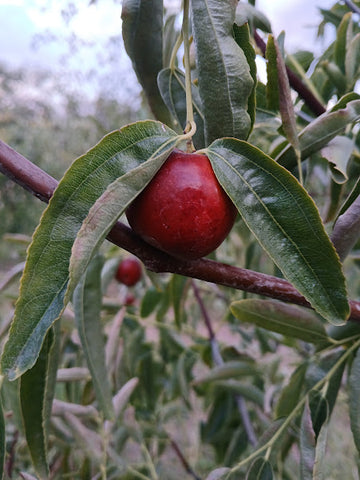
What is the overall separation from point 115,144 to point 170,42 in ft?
1.22

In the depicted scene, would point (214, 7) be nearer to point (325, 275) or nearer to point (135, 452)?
point (325, 275)

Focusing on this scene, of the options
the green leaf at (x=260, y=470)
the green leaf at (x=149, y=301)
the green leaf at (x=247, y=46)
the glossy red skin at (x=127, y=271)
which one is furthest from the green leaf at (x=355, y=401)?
the glossy red skin at (x=127, y=271)

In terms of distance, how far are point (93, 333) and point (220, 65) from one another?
12.9 inches

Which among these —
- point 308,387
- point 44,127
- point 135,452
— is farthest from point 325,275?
point 44,127

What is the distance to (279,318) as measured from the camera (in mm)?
527

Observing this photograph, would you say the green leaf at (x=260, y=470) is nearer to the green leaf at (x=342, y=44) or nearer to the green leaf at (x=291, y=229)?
the green leaf at (x=291, y=229)

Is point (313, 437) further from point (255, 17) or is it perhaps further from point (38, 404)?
point (255, 17)

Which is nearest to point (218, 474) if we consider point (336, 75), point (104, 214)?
point (104, 214)

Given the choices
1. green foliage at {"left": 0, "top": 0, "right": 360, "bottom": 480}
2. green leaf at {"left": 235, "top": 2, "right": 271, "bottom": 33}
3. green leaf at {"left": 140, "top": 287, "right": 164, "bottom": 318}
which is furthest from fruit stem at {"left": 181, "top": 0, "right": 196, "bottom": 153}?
green leaf at {"left": 140, "top": 287, "right": 164, "bottom": 318}

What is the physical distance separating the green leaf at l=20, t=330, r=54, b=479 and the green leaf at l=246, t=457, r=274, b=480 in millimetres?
225

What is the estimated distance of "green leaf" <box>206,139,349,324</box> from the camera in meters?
0.31

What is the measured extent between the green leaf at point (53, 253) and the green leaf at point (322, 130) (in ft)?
0.68

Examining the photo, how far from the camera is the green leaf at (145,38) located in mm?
397

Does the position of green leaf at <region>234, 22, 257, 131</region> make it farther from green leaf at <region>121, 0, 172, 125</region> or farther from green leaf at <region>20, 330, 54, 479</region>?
green leaf at <region>20, 330, 54, 479</region>
